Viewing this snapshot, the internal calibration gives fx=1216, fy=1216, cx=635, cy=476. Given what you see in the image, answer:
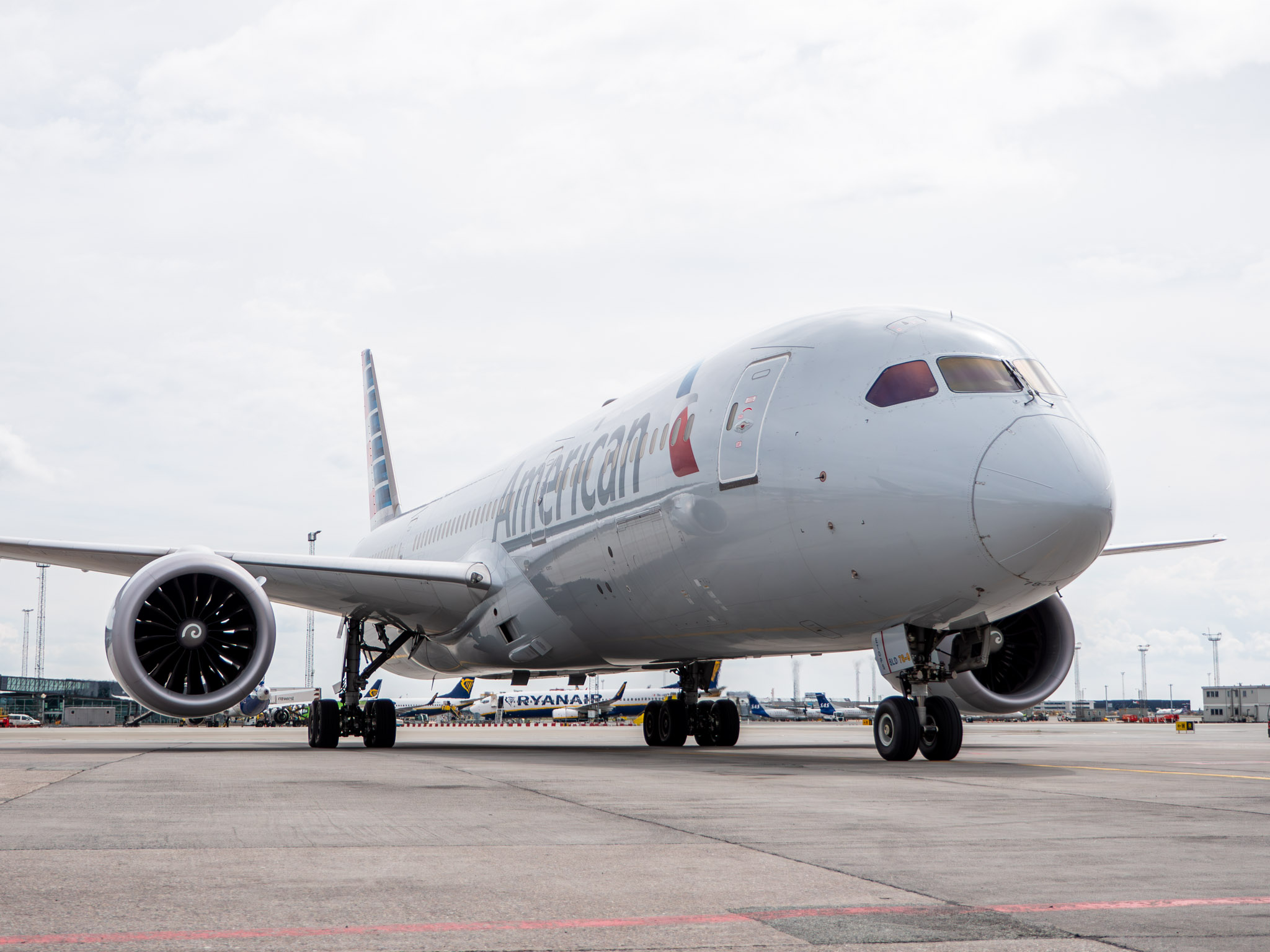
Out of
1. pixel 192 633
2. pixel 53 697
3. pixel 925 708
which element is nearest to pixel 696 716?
pixel 925 708

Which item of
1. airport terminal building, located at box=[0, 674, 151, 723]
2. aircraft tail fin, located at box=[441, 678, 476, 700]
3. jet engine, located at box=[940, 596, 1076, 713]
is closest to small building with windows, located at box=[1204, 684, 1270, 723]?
aircraft tail fin, located at box=[441, 678, 476, 700]

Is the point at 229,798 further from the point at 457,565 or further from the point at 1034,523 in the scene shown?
the point at 457,565

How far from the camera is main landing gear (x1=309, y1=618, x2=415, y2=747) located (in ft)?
60.4

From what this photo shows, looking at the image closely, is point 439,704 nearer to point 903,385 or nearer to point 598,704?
point 598,704

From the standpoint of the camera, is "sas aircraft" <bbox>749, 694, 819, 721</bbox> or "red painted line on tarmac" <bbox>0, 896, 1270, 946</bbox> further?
"sas aircraft" <bbox>749, 694, 819, 721</bbox>

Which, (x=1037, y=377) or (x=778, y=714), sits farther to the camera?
(x=778, y=714)

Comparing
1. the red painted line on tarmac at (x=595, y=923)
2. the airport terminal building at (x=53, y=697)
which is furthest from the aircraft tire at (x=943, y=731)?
the airport terminal building at (x=53, y=697)

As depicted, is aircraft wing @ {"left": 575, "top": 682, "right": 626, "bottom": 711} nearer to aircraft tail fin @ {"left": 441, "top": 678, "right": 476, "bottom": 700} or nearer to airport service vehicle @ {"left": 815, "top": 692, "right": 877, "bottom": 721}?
aircraft tail fin @ {"left": 441, "top": 678, "right": 476, "bottom": 700}

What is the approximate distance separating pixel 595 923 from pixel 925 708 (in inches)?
343

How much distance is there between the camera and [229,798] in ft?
27.0

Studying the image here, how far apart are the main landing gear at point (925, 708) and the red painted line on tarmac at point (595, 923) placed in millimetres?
7466

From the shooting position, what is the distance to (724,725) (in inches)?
734

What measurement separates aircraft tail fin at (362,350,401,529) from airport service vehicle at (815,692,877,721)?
2676 inches

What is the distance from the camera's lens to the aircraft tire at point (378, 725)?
18234 millimetres
